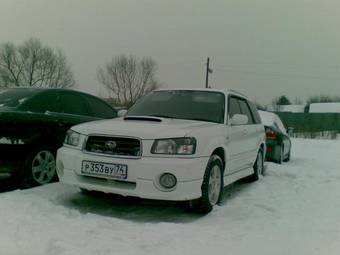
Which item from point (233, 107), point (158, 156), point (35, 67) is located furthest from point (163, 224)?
point (35, 67)

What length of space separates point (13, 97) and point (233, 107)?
3.25m

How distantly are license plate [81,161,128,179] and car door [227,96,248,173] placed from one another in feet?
5.45

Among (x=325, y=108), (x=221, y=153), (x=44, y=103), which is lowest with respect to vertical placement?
(x=221, y=153)

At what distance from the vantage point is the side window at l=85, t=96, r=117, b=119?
22.8ft

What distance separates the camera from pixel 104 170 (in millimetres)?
4418

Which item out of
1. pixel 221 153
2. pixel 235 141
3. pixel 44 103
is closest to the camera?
pixel 221 153

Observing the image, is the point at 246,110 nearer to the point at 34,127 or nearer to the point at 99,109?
the point at 99,109

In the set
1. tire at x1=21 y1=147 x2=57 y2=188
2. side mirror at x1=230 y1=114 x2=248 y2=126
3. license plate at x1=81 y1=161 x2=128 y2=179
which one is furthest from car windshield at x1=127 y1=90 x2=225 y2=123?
license plate at x1=81 y1=161 x2=128 y2=179

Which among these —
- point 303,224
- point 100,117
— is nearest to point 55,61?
point 100,117

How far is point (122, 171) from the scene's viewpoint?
4.34 metres

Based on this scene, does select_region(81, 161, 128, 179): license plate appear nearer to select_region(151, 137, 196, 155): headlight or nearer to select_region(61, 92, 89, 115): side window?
select_region(151, 137, 196, 155): headlight

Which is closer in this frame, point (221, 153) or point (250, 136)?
point (221, 153)

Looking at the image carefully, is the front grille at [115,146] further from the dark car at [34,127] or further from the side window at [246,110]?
the side window at [246,110]

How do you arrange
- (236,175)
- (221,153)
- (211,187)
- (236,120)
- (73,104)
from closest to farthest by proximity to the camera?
(211,187), (221,153), (236,120), (236,175), (73,104)
